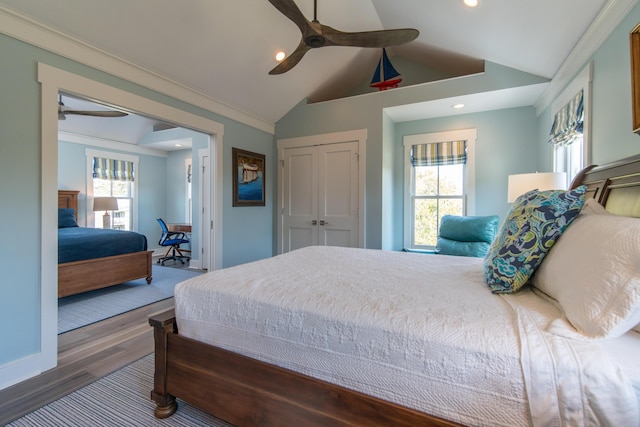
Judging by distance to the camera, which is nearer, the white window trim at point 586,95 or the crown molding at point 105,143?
the white window trim at point 586,95

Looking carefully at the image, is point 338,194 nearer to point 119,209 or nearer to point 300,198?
point 300,198

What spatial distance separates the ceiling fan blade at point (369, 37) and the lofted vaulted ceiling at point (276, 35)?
0.88 metres

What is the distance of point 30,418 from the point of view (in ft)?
5.10

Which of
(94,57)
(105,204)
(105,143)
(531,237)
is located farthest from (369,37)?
(105,143)

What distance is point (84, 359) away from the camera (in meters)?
2.14

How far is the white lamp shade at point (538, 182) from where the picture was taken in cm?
242

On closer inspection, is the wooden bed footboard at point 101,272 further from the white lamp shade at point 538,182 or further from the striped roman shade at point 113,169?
the white lamp shade at point 538,182

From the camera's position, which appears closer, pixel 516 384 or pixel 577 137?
pixel 516 384

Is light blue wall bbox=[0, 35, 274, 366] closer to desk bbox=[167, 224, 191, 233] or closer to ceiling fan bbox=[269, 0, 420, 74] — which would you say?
ceiling fan bbox=[269, 0, 420, 74]

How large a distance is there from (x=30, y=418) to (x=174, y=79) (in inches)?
114

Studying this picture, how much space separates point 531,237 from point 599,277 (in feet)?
1.15

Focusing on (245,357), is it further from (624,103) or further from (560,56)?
(560,56)

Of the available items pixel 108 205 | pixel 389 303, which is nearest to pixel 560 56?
pixel 389 303

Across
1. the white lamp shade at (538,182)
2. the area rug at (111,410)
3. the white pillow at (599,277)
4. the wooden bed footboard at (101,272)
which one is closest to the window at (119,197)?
the wooden bed footboard at (101,272)
